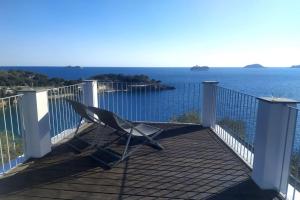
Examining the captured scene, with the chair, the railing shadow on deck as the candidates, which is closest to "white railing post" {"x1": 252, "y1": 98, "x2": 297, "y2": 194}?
the chair

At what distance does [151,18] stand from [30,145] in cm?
920

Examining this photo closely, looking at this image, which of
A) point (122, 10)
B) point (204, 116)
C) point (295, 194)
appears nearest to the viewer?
point (295, 194)

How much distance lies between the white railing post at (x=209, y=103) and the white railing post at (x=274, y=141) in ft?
8.12

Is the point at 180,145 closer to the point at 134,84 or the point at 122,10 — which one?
the point at 134,84

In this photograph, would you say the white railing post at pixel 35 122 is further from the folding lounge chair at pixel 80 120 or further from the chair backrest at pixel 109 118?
the chair backrest at pixel 109 118

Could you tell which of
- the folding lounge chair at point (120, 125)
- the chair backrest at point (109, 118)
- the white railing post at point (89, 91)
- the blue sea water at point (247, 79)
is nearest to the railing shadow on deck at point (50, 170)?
the folding lounge chair at point (120, 125)

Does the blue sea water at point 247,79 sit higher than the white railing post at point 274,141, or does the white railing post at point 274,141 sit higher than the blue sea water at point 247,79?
the white railing post at point 274,141

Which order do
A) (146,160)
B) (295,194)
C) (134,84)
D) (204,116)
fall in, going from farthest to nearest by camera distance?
(134,84), (204,116), (146,160), (295,194)

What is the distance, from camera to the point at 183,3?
29.5ft

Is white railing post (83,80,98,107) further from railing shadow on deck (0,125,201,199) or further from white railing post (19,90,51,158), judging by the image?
white railing post (19,90,51,158)

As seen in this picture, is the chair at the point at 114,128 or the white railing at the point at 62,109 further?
the white railing at the point at 62,109

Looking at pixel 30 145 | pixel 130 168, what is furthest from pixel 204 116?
pixel 30 145

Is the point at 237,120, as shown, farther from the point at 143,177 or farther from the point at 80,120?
the point at 80,120

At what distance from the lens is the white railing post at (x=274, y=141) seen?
8.55ft
